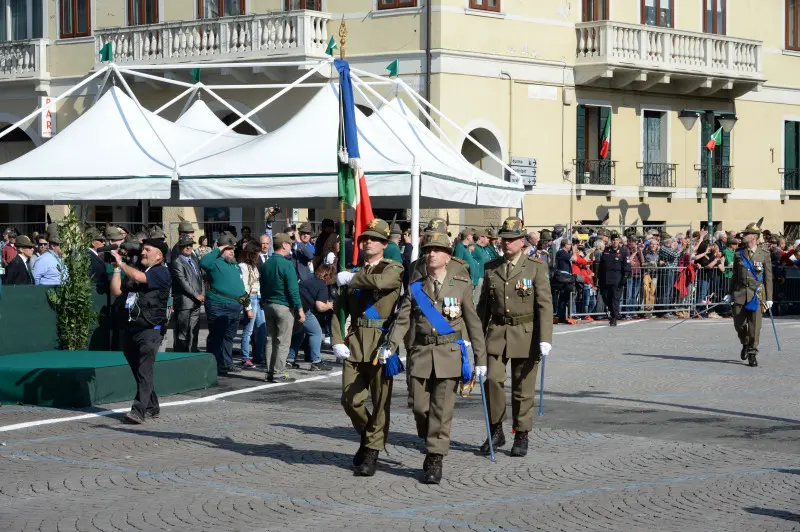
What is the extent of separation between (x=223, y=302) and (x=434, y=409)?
748cm

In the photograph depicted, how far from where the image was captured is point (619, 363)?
1875cm

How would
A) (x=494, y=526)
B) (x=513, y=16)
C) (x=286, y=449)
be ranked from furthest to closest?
1. (x=513, y=16)
2. (x=286, y=449)
3. (x=494, y=526)

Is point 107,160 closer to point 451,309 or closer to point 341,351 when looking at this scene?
point 341,351

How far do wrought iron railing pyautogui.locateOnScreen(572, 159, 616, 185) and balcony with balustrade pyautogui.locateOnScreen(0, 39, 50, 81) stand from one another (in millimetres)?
14824

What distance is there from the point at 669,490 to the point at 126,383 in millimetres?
6861

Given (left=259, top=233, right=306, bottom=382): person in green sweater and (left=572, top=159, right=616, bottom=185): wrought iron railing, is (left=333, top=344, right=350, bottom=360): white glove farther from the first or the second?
(left=572, top=159, right=616, bottom=185): wrought iron railing

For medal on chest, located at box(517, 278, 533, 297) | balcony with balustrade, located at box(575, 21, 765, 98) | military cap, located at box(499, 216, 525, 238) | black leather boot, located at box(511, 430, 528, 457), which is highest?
balcony with balustrade, located at box(575, 21, 765, 98)

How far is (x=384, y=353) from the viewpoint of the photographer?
10.1m

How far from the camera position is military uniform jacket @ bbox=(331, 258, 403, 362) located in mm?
10328

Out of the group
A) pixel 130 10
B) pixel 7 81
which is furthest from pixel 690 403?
pixel 7 81

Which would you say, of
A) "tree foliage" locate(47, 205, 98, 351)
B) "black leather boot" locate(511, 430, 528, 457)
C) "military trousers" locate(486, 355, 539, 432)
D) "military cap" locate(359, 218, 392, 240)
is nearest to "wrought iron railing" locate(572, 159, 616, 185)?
"tree foliage" locate(47, 205, 98, 351)

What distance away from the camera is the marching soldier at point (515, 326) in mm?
11305

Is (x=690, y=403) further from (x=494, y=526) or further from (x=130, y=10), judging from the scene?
(x=130, y=10)

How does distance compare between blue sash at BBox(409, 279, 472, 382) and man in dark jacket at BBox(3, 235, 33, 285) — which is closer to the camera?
blue sash at BBox(409, 279, 472, 382)
